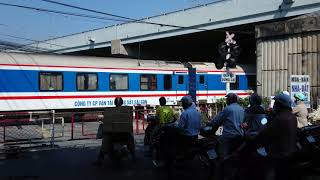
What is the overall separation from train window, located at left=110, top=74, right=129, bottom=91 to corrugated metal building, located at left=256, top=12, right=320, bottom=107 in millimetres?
10002

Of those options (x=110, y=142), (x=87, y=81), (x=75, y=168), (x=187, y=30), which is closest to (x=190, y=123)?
(x=110, y=142)

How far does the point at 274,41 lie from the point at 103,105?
36.8ft

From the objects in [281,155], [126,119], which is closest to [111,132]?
[126,119]

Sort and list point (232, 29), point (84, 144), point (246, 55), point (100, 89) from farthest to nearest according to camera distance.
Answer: point (246, 55) → point (232, 29) → point (100, 89) → point (84, 144)

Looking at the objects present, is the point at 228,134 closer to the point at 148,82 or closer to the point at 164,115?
the point at 164,115

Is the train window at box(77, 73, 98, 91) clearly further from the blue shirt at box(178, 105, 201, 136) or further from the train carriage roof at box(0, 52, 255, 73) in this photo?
the blue shirt at box(178, 105, 201, 136)

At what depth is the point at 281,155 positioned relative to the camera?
6281 millimetres

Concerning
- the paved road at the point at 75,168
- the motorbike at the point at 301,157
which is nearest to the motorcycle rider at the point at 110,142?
the paved road at the point at 75,168

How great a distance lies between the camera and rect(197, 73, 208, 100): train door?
1287 inches

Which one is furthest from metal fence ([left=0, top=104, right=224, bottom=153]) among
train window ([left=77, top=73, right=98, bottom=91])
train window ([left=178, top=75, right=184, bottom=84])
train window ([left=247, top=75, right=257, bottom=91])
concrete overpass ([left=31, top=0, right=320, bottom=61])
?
train window ([left=247, top=75, right=257, bottom=91])

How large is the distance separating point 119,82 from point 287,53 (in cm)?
1179

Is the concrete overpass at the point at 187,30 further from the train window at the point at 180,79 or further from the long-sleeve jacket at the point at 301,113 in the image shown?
the long-sleeve jacket at the point at 301,113

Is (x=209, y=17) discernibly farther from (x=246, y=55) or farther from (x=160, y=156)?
(x=160, y=156)

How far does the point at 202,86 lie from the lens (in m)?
32.9
